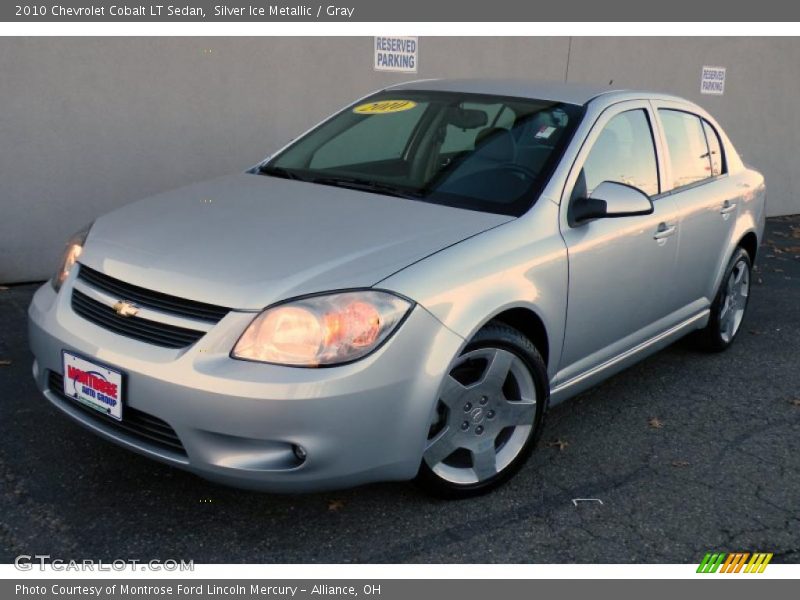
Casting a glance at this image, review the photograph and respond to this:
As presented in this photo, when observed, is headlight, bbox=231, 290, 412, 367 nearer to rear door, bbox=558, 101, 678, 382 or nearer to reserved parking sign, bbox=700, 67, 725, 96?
rear door, bbox=558, 101, 678, 382

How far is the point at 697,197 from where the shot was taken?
Answer: 4730 mm

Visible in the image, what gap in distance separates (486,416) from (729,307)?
2662 mm

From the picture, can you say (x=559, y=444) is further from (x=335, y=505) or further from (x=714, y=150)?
(x=714, y=150)

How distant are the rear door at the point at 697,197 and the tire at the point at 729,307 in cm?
19

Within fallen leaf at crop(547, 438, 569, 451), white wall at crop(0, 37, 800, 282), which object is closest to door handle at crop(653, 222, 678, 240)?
fallen leaf at crop(547, 438, 569, 451)

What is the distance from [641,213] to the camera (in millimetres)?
3795

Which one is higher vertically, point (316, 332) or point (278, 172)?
point (278, 172)

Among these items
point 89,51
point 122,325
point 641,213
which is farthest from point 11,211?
point 641,213

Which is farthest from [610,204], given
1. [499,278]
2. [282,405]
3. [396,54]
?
[396,54]

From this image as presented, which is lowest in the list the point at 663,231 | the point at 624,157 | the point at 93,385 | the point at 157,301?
the point at 93,385

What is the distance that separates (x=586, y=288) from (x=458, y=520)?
114 centimetres

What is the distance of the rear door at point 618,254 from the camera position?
149 inches

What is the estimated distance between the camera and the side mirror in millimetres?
3725
